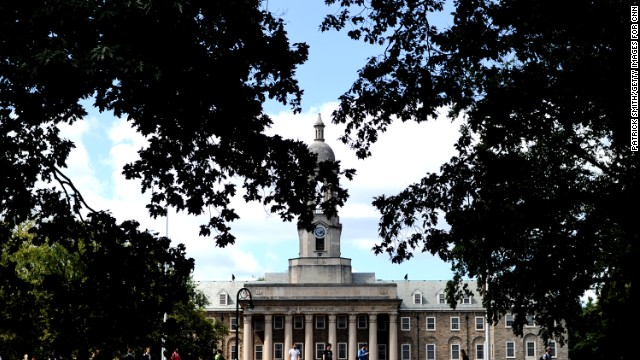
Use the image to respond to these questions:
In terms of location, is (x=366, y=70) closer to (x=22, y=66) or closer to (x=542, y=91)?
(x=542, y=91)

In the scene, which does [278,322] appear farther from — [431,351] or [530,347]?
[530,347]

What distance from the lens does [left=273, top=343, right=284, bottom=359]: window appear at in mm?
110562

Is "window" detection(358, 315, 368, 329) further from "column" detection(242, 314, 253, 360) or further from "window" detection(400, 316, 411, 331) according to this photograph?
"column" detection(242, 314, 253, 360)

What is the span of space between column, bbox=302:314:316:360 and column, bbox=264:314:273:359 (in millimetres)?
4156

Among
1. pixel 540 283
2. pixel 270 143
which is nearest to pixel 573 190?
pixel 540 283

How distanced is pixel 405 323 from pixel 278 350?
16069mm

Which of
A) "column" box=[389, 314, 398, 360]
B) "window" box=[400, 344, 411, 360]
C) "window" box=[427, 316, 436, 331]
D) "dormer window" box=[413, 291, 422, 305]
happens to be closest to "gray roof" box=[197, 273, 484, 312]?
"dormer window" box=[413, 291, 422, 305]

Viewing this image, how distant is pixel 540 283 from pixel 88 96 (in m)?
16.8

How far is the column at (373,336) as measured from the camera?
108 m

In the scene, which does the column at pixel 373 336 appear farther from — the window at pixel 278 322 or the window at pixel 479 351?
the window at pixel 479 351

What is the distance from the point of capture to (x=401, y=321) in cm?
11338

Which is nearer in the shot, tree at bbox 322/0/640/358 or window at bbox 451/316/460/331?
tree at bbox 322/0/640/358

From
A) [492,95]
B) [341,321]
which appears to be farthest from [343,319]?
[492,95]

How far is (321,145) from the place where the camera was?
370 feet
